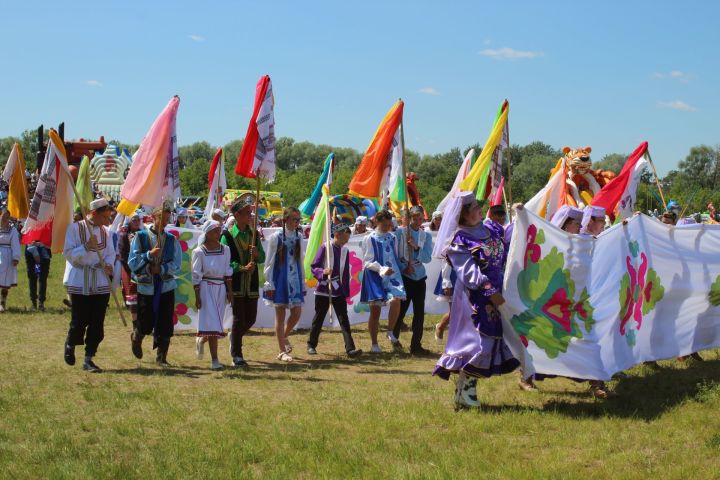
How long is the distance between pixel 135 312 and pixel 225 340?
6.93 feet

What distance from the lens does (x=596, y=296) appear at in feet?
26.7

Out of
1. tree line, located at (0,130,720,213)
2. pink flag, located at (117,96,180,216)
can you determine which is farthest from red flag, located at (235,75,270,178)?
tree line, located at (0,130,720,213)

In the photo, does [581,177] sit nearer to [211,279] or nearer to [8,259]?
[211,279]

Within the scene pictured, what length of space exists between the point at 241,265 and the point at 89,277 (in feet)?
5.69

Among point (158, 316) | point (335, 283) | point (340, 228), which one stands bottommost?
point (158, 316)

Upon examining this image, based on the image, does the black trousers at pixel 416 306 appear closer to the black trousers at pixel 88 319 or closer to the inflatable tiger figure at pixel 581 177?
the inflatable tiger figure at pixel 581 177

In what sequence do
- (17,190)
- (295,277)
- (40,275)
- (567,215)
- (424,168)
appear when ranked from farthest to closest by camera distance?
(424,168) < (40,275) < (17,190) < (295,277) < (567,215)

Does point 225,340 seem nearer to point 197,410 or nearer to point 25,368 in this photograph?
point 25,368

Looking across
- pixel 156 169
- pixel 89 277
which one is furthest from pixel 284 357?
pixel 156 169

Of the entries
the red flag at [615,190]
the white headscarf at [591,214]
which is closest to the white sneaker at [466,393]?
the white headscarf at [591,214]

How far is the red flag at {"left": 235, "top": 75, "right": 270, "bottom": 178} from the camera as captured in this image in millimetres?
10562

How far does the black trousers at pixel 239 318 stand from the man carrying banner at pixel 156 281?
763 mm

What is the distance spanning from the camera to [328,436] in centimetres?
671

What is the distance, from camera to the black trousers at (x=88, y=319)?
32.9 feet
